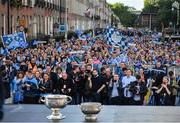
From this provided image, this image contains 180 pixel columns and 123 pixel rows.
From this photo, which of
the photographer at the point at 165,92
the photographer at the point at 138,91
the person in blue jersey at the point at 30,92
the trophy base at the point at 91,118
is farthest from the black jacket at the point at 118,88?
the trophy base at the point at 91,118

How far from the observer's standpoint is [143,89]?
16.3 metres

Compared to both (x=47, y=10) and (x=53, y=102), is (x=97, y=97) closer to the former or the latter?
(x=53, y=102)

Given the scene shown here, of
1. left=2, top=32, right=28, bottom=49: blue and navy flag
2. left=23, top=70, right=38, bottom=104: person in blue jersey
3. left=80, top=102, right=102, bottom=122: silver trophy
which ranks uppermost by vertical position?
left=2, top=32, right=28, bottom=49: blue and navy flag

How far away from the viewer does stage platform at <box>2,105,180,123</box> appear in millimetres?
11711

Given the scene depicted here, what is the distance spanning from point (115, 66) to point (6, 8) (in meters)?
21.8

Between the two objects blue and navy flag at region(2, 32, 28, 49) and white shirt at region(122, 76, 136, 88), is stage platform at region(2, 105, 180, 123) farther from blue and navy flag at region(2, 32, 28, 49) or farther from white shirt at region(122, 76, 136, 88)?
blue and navy flag at region(2, 32, 28, 49)

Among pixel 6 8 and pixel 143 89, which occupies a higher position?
pixel 6 8

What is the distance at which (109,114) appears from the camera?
12.5 metres

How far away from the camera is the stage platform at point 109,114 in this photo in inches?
461

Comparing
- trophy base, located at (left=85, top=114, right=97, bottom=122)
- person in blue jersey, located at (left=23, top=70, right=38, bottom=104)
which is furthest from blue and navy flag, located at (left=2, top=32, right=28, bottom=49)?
trophy base, located at (left=85, top=114, right=97, bottom=122)

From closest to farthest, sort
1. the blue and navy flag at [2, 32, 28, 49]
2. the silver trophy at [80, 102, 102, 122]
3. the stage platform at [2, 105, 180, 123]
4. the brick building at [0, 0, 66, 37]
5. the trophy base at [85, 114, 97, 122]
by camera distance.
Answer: the silver trophy at [80, 102, 102, 122] < the trophy base at [85, 114, 97, 122] < the stage platform at [2, 105, 180, 123] < the blue and navy flag at [2, 32, 28, 49] < the brick building at [0, 0, 66, 37]

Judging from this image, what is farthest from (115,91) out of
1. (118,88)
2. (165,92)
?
(165,92)

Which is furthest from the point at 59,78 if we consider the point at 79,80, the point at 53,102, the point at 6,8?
the point at 6,8

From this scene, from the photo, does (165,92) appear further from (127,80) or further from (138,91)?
(127,80)
